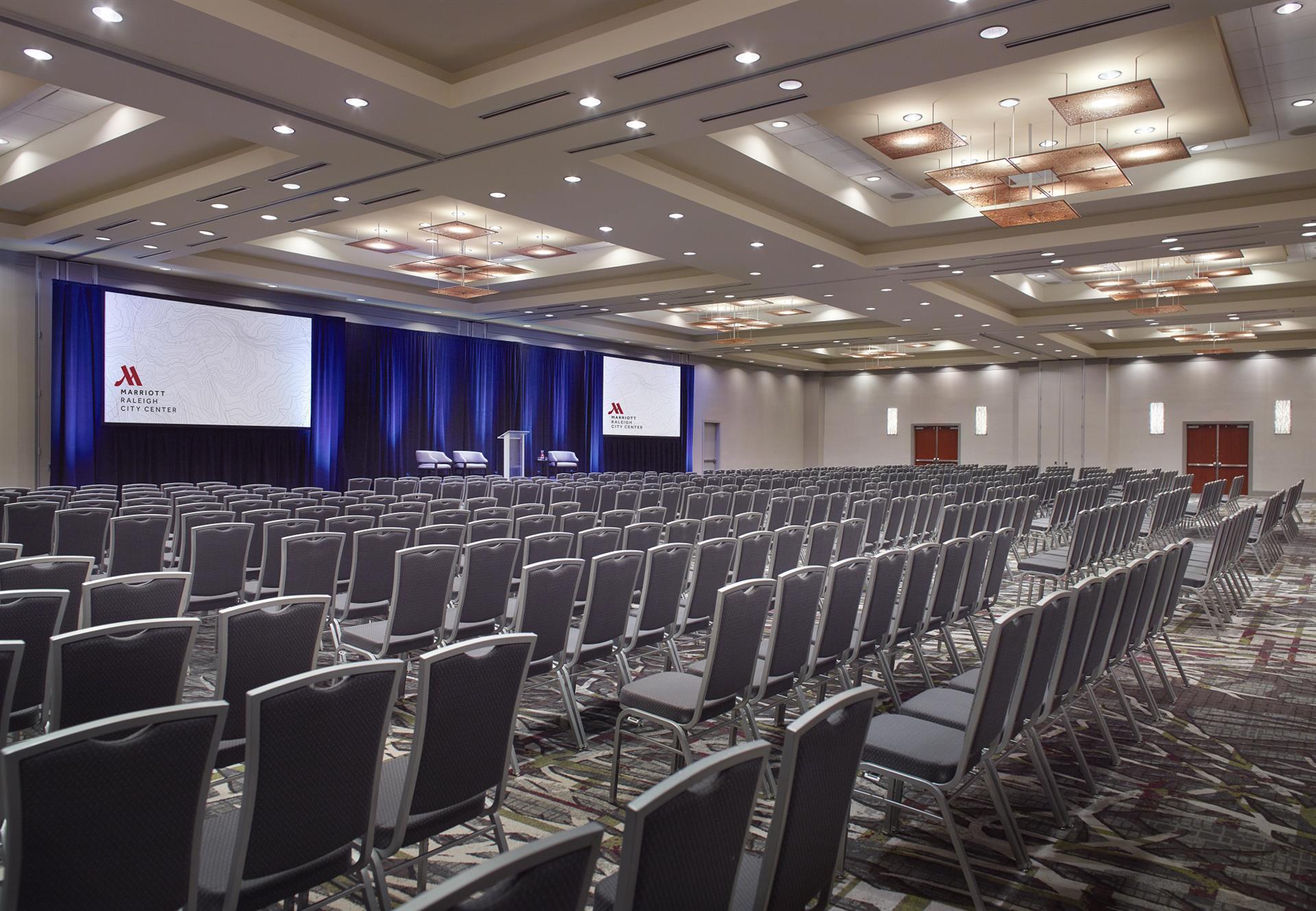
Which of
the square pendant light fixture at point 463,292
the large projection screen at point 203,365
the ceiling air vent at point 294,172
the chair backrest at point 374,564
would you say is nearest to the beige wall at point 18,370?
the large projection screen at point 203,365

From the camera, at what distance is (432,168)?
27.2 ft

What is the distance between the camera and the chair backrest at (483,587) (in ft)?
15.0

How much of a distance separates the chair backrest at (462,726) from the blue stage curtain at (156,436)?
1319 centimetres

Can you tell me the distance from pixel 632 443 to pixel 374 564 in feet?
60.3

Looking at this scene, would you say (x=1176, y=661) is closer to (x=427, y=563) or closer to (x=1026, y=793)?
(x=1026, y=793)

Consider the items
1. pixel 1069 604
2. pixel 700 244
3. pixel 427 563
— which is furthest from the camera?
pixel 700 244

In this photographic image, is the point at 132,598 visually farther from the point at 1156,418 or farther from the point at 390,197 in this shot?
the point at 1156,418

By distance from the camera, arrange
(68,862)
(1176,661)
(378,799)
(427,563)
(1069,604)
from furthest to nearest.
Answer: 1. (1176,661)
2. (427,563)
3. (1069,604)
4. (378,799)
5. (68,862)

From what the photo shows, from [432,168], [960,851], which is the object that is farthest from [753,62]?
[960,851]

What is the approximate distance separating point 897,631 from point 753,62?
3886 mm

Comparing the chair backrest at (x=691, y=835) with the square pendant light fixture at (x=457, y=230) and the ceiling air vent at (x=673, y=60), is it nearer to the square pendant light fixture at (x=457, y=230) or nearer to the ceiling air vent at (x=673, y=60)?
the ceiling air vent at (x=673, y=60)

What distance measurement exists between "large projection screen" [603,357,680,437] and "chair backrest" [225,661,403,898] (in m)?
20.6

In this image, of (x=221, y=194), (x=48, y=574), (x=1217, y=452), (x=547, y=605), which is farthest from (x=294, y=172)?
(x=1217, y=452)

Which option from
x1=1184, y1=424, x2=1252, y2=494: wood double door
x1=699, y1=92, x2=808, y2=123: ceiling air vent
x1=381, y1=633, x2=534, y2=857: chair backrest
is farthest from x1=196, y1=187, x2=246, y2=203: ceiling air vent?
x1=1184, y1=424, x2=1252, y2=494: wood double door
